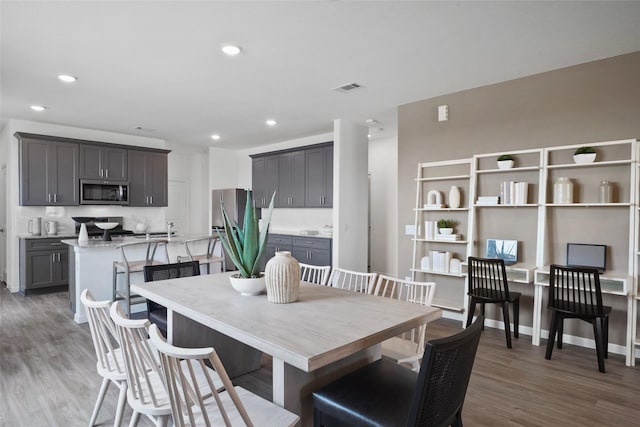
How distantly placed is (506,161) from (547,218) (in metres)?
→ 0.70

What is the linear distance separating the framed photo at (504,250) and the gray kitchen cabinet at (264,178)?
13.6ft

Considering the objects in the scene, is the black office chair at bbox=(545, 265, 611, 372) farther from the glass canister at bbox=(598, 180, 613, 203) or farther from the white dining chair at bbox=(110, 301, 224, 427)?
the white dining chair at bbox=(110, 301, 224, 427)

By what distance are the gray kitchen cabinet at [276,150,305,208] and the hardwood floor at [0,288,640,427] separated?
3.56 meters

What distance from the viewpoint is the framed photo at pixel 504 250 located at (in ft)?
12.6

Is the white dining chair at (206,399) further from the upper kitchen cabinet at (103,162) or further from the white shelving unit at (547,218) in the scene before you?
the upper kitchen cabinet at (103,162)

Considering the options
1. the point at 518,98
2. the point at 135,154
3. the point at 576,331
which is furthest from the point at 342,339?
the point at 135,154

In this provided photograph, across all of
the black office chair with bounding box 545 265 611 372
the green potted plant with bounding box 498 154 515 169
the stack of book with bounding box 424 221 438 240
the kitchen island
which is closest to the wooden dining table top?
the black office chair with bounding box 545 265 611 372

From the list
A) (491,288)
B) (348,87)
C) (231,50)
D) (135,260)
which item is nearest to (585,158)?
(491,288)

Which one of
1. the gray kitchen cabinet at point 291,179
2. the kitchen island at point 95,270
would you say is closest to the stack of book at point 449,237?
the gray kitchen cabinet at point 291,179

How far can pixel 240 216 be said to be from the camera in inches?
301

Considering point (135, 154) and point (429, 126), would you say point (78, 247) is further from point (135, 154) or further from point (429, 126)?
point (429, 126)

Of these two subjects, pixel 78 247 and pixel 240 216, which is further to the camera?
pixel 240 216

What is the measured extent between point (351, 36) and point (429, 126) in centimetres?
204

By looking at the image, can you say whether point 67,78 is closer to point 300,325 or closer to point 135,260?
point 135,260
